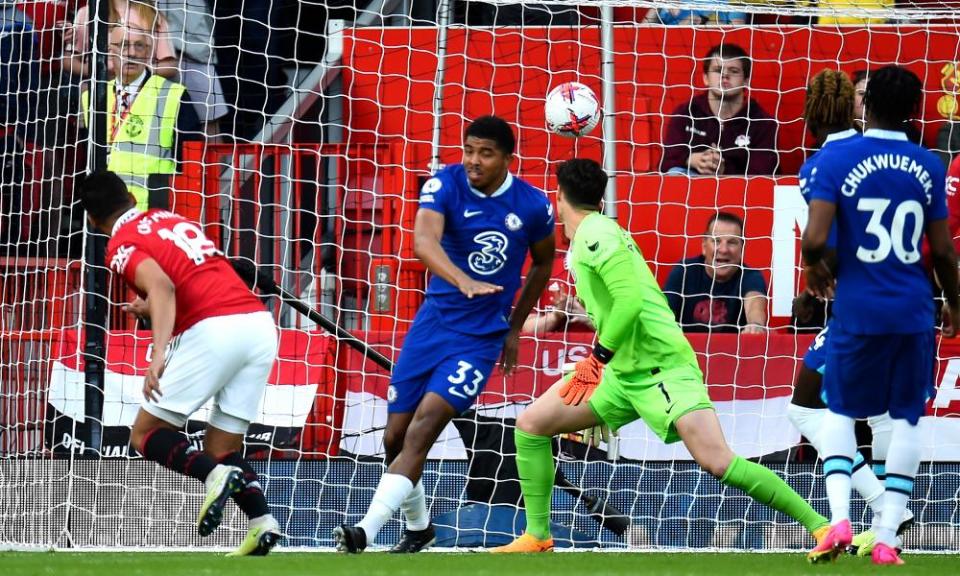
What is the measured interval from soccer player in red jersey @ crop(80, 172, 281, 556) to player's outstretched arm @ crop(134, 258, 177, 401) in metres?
0.01

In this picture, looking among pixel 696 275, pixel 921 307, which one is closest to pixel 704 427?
pixel 921 307

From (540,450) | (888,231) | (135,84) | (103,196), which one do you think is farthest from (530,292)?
(135,84)

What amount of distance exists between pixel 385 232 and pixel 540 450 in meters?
3.07

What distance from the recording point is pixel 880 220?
230 inches

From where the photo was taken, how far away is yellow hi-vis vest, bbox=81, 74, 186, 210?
9.89m

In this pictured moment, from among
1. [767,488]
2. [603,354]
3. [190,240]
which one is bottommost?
[767,488]

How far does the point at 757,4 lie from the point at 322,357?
380cm

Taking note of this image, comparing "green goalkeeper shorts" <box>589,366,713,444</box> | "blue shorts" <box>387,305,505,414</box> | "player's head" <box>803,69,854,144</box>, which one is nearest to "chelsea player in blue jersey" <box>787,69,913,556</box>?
"player's head" <box>803,69,854,144</box>

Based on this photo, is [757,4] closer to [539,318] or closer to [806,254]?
[539,318]

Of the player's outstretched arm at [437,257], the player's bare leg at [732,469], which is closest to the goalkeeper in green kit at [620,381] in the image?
the player's bare leg at [732,469]

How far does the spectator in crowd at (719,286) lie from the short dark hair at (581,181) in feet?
7.64

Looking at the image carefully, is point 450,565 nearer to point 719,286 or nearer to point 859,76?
point 719,286

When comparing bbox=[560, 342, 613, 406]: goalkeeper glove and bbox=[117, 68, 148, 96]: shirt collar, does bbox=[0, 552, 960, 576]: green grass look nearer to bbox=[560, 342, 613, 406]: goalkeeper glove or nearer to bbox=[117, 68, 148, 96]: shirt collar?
bbox=[560, 342, 613, 406]: goalkeeper glove

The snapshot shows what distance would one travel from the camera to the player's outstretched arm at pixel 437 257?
683 centimetres
